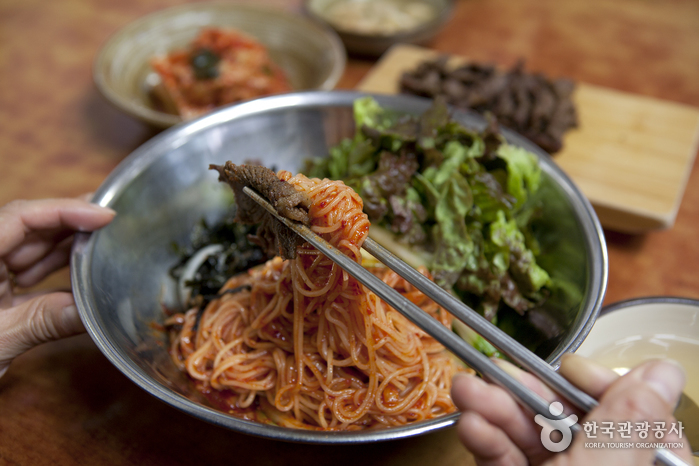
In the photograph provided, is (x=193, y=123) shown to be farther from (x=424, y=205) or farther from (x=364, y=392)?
(x=364, y=392)

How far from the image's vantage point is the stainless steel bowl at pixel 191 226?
163 centimetres

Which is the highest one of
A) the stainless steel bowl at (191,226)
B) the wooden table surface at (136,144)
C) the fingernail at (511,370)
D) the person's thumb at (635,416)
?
the person's thumb at (635,416)

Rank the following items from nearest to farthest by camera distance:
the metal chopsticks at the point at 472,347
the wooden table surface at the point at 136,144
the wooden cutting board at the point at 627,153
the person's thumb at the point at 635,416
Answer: the person's thumb at the point at 635,416, the metal chopsticks at the point at 472,347, the wooden table surface at the point at 136,144, the wooden cutting board at the point at 627,153

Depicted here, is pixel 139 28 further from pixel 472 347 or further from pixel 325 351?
pixel 472 347

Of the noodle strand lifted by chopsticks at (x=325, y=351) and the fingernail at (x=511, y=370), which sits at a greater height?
the fingernail at (x=511, y=370)

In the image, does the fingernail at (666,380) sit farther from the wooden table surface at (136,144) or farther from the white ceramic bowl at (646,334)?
the wooden table surface at (136,144)

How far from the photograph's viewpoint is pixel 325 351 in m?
1.86

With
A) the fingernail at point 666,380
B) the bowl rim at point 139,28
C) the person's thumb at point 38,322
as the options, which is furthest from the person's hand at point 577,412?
the bowl rim at point 139,28

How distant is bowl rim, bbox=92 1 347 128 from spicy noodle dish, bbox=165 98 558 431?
941mm

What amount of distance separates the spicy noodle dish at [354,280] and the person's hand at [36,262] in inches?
20.6

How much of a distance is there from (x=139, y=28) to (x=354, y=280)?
11.0ft

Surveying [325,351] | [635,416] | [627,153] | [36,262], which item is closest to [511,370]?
[635,416]

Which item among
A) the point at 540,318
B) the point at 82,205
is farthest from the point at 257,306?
the point at 540,318

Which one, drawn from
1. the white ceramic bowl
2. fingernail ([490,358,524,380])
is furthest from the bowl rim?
the white ceramic bowl
